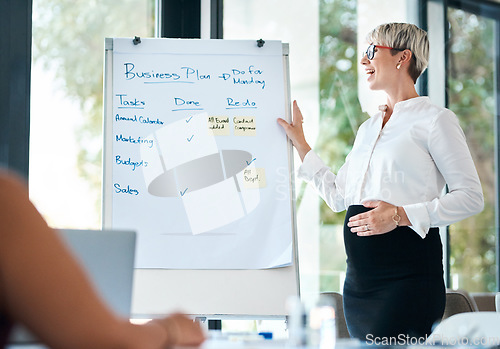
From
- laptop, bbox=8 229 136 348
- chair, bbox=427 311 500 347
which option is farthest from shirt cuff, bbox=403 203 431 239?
laptop, bbox=8 229 136 348

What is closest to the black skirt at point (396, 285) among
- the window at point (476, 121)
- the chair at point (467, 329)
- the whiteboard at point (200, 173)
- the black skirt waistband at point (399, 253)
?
the black skirt waistband at point (399, 253)

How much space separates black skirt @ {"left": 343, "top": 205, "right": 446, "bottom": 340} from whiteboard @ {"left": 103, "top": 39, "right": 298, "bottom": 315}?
19.0 inches

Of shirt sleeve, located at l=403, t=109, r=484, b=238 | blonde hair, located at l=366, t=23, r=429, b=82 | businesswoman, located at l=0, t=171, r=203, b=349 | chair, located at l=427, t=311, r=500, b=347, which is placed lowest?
chair, located at l=427, t=311, r=500, b=347

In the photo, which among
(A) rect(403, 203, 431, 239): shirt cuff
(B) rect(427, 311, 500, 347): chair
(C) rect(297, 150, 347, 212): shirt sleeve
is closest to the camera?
(B) rect(427, 311, 500, 347): chair

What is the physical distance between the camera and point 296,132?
2.99 m

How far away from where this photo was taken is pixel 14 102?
9.48ft

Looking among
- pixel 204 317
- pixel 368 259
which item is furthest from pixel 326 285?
pixel 368 259

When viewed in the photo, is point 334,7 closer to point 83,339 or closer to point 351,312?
point 351,312

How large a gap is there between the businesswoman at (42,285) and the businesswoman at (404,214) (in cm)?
181

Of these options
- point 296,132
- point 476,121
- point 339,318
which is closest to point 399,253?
point 296,132

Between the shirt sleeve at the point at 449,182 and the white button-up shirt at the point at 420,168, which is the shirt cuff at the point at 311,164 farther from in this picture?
the shirt sleeve at the point at 449,182

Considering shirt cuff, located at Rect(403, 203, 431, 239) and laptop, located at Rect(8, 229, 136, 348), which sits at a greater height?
shirt cuff, located at Rect(403, 203, 431, 239)

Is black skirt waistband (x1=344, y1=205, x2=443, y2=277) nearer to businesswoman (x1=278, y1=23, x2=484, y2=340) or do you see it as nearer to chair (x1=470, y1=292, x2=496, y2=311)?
businesswoman (x1=278, y1=23, x2=484, y2=340)

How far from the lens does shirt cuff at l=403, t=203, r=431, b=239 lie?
7.72 ft
